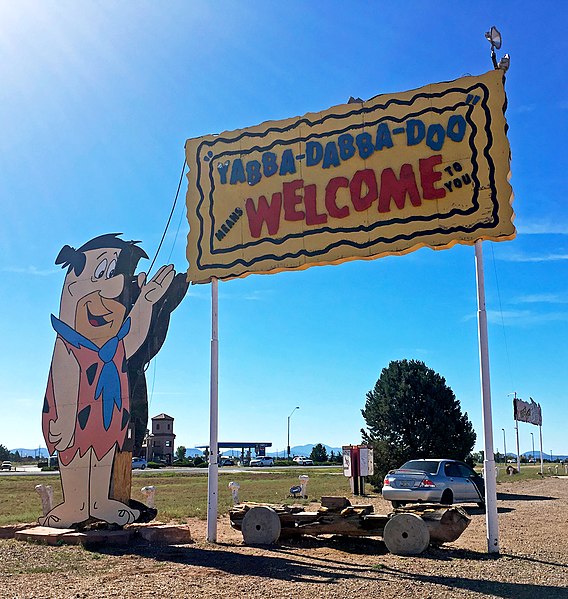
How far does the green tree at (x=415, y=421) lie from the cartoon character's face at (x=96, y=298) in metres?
16.3

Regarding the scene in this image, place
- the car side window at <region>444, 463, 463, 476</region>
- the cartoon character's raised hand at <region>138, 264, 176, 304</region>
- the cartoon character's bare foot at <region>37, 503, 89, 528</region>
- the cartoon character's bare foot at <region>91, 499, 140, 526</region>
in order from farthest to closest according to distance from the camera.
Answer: the car side window at <region>444, 463, 463, 476</region>, the cartoon character's raised hand at <region>138, 264, 176, 304</region>, the cartoon character's bare foot at <region>37, 503, 89, 528</region>, the cartoon character's bare foot at <region>91, 499, 140, 526</region>

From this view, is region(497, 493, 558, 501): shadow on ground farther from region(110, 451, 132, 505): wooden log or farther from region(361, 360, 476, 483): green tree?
region(110, 451, 132, 505): wooden log

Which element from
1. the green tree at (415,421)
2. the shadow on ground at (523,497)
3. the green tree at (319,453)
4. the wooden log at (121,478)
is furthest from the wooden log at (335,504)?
the green tree at (319,453)

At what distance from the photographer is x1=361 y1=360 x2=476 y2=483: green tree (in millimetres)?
27375

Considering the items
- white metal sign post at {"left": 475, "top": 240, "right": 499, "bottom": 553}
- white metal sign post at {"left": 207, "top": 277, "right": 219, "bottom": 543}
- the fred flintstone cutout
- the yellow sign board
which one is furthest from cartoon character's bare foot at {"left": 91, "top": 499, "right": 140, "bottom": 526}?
white metal sign post at {"left": 475, "top": 240, "right": 499, "bottom": 553}

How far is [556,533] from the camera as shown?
12.7 metres

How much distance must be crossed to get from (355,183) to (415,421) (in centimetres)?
1783

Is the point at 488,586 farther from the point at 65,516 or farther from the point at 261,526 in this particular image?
the point at 65,516

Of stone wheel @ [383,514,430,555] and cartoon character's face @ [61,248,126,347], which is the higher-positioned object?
cartoon character's face @ [61,248,126,347]

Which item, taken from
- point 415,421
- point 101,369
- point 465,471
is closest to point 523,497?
point 415,421

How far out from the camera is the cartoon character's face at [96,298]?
13.9 m

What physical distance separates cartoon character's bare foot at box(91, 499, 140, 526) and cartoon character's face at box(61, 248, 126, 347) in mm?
3012

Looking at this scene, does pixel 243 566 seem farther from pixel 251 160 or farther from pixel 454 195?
pixel 251 160

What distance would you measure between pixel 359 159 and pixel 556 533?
7.51 metres
